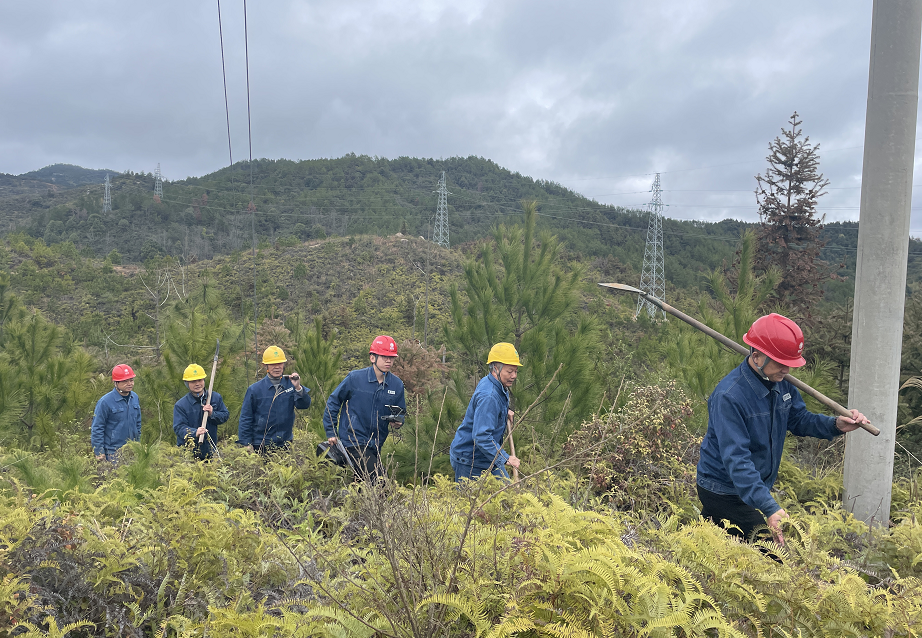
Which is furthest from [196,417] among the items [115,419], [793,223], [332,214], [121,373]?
[332,214]

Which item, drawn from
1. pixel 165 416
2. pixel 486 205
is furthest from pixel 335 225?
pixel 165 416

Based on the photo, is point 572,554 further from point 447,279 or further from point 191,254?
point 191,254

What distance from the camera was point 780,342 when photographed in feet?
9.78

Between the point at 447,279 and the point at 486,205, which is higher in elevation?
the point at 486,205

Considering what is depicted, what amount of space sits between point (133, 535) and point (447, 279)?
33729 millimetres

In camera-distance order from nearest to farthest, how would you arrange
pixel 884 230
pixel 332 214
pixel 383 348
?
1. pixel 884 230
2. pixel 383 348
3. pixel 332 214

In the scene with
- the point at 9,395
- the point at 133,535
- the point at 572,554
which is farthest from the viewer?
the point at 9,395

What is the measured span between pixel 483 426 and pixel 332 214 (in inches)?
2295

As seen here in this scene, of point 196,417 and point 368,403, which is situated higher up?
point 368,403

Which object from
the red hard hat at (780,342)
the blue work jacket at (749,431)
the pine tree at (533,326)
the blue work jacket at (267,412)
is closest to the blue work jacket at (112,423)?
the blue work jacket at (267,412)

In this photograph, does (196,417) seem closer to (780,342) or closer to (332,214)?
(780,342)

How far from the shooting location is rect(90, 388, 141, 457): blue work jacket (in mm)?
6070

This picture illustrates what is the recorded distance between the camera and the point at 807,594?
1.69 m

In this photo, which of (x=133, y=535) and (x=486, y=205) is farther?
(x=486, y=205)
